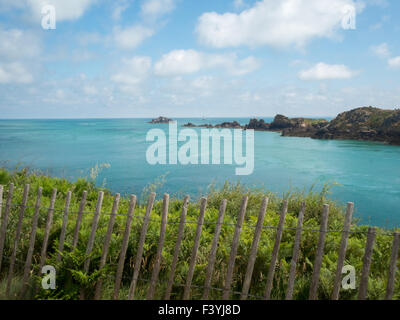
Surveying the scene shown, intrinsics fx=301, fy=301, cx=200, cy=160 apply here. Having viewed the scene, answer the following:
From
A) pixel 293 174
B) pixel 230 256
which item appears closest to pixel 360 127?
pixel 293 174

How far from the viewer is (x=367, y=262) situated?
126 inches

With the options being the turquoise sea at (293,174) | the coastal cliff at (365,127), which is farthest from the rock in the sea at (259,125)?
the turquoise sea at (293,174)

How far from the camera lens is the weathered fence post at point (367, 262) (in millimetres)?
3203

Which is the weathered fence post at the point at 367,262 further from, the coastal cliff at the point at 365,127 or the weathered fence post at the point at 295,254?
→ the coastal cliff at the point at 365,127

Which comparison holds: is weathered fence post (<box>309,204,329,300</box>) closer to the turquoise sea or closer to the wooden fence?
the wooden fence

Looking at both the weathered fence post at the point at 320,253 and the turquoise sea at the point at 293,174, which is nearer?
the weathered fence post at the point at 320,253

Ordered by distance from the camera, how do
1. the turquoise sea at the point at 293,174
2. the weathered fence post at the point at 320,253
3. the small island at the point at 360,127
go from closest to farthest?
the weathered fence post at the point at 320,253
the turquoise sea at the point at 293,174
the small island at the point at 360,127

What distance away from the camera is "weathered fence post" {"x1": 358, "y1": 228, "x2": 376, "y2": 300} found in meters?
3.20

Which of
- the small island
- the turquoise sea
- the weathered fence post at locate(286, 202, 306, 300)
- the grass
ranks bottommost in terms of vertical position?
the turquoise sea

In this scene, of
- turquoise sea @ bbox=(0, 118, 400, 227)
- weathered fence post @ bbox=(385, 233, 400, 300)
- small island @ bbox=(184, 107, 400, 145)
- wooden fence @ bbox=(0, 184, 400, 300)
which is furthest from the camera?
small island @ bbox=(184, 107, 400, 145)

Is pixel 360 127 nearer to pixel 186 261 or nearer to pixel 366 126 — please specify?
pixel 366 126

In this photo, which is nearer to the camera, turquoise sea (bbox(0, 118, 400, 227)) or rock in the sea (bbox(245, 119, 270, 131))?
turquoise sea (bbox(0, 118, 400, 227))

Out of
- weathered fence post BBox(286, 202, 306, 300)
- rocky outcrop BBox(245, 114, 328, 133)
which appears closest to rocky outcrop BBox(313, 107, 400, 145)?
rocky outcrop BBox(245, 114, 328, 133)

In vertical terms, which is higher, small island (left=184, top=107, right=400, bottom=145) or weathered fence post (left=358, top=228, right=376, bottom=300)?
small island (left=184, top=107, right=400, bottom=145)
